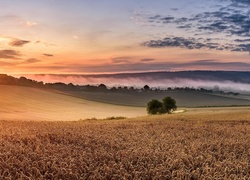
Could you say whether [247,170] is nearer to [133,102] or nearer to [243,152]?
[243,152]

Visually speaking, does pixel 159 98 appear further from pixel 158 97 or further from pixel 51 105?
pixel 51 105

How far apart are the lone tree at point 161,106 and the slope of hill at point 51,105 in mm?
1997

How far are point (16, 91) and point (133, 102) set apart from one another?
27.4 meters

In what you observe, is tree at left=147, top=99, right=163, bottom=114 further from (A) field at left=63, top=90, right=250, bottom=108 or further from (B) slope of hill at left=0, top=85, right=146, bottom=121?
(A) field at left=63, top=90, right=250, bottom=108

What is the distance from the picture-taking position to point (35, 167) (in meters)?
6.03

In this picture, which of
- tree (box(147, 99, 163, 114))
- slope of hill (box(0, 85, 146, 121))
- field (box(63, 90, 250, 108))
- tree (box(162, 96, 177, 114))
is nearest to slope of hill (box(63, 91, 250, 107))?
field (box(63, 90, 250, 108))

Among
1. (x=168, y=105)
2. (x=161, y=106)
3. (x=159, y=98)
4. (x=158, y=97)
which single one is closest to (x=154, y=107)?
(x=161, y=106)

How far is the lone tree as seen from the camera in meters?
68.5

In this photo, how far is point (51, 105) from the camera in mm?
70438

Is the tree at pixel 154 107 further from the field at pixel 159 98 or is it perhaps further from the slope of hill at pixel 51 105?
the field at pixel 159 98

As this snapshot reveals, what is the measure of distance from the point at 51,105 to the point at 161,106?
20946 millimetres

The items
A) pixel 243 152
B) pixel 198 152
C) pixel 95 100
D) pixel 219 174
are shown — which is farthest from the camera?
pixel 95 100

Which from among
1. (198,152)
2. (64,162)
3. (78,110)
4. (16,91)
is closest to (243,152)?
(198,152)

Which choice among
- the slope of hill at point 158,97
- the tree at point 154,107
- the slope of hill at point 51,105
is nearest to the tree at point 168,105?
the tree at point 154,107
